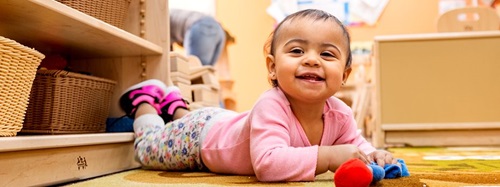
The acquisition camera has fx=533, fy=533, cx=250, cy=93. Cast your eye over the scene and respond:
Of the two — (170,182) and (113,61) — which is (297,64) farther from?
(113,61)

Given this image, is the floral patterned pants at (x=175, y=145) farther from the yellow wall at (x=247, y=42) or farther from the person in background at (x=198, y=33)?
the yellow wall at (x=247, y=42)

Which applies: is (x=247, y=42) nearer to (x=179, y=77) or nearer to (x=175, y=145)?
(x=179, y=77)

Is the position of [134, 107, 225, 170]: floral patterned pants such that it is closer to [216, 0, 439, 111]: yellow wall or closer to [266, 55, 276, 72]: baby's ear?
[266, 55, 276, 72]: baby's ear

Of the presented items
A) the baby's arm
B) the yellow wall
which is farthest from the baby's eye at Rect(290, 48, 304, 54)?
the yellow wall

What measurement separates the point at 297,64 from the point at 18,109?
0.49 meters

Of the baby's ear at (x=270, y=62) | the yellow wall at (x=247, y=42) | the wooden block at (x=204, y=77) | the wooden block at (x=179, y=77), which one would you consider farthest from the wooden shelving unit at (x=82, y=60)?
the yellow wall at (x=247, y=42)

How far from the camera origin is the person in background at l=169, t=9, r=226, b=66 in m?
3.10

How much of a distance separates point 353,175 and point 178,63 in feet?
3.66

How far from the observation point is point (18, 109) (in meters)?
0.91

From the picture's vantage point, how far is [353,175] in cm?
73

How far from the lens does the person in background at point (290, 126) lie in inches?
35.8

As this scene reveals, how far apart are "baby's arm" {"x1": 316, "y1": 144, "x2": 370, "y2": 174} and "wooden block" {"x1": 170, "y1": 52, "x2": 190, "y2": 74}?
0.93m

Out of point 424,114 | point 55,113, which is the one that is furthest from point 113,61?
point 424,114

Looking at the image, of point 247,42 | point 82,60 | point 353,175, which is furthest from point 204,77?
point 247,42
